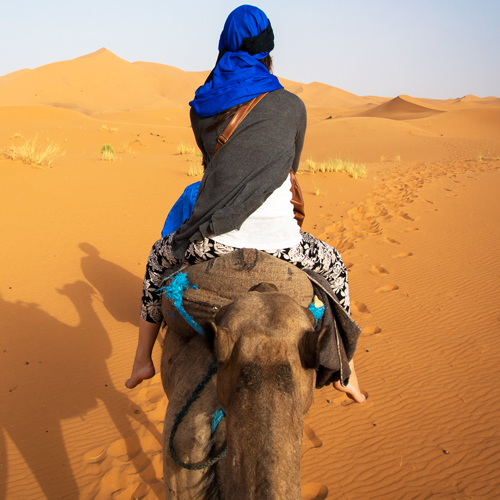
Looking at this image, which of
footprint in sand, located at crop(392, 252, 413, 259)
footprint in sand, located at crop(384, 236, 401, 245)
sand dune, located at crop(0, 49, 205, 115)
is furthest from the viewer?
sand dune, located at crop(0, 49, 205, 115)

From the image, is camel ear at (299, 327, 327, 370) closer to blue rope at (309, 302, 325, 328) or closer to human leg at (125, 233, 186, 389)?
blue rope at (309, 302, 325, 328)

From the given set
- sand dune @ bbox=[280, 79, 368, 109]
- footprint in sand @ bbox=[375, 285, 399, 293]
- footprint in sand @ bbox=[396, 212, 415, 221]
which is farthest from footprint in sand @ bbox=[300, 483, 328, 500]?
sand dune @ bbox=[280, 79, 368, 109]

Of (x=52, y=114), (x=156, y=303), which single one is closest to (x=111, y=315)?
(x=156, y=303)

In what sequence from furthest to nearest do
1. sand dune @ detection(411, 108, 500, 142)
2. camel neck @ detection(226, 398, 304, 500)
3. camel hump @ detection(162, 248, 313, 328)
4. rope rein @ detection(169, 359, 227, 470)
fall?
sand dune @ detection(411, 108, 500, 142)
camel hump @ detection(162, 248, 313, 328)
rope rein @ detection(169, 359, 227, 470)
camel neck @ detection(226, 398, 304, 500)

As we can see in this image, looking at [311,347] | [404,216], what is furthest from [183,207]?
[404,216]

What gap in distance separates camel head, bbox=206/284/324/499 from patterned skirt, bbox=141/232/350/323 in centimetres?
76

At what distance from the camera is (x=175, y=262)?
2.28 m

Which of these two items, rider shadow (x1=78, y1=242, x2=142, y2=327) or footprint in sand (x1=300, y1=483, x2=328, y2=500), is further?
rider shadow (x1=78, y1=242, x2=142, y2=327)

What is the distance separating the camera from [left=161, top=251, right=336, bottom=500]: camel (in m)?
1.03

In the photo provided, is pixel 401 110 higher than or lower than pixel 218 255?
higher

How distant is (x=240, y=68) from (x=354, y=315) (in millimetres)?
4638

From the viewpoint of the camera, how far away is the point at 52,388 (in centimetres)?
451

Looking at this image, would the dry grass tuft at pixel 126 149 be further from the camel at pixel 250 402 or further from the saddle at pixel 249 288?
the camel at pixel 250 402

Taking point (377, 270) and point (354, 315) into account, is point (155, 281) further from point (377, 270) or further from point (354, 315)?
point (377, 270)
